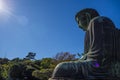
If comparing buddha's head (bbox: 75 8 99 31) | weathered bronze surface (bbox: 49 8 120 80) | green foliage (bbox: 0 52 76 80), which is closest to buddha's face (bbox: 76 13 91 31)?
buddha's head (bbox: 75 8 99 31)

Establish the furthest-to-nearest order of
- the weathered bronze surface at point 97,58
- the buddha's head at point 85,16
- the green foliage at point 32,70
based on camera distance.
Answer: the green foliage at point 32,70
the buddha's head at point 85,16
the weathered bronze surface at point 97,58

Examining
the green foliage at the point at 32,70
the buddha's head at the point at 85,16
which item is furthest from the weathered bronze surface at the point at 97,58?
the green foliage at the point at 32,70

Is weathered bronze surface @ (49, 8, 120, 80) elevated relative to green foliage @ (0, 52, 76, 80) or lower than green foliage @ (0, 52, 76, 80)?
lower

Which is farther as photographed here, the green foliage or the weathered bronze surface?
the green foliage

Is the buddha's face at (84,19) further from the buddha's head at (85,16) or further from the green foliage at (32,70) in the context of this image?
the green foliage at (32,70)

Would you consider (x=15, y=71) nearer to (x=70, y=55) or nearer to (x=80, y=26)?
(x=70, y=55)

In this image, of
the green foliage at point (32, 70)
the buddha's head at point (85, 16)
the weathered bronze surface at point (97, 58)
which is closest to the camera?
the weathered bronze surface at point (97, 58)

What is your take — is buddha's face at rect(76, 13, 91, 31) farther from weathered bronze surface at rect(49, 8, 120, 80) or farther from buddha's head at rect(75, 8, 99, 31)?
weathered bronze surface at rect(49, 8, 120, 80)

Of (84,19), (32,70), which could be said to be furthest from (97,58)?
(32,70)

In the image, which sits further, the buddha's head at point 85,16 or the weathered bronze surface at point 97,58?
the buddha's head at point 85,16

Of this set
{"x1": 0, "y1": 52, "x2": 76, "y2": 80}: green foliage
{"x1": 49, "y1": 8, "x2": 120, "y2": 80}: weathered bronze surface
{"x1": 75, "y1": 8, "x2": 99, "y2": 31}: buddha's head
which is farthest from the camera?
{"x1": 0, "y1": 52, "x2": 76, "y2": 80}: green foliage

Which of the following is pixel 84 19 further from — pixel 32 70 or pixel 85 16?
pixel 32 70

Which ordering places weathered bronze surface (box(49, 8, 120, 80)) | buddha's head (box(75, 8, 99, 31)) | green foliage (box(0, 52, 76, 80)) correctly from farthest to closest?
green foliage (box(0, 52, 76, 80)) → buddha's head (box(75, 8, 99, 31)) → weathered bronze surface (box(49, 8, 120, 80))

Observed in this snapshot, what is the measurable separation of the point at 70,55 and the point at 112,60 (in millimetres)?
30516
